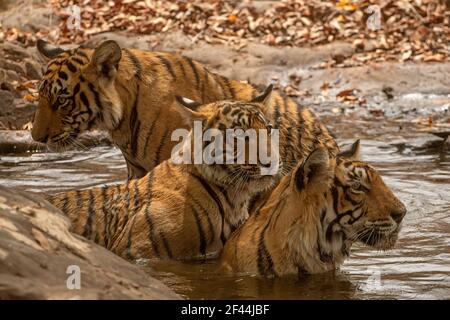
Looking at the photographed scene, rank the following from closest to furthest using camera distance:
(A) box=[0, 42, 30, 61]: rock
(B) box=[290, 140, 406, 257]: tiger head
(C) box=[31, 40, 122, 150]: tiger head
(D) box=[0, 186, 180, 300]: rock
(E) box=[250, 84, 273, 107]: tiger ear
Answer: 1. (D) box=[0, 186, 180, 300]: rock
2. (B) box=[290, 140, 406, 257]: tiger head
3. (E) box=[250, 84, 273, 107]: tiger ear
4. (C) box=[31, 40, 122, 150]: tiger head
5. (A) box=[0, 42, 30, 61]: rock

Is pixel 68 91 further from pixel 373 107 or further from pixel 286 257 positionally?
pixel 373 107

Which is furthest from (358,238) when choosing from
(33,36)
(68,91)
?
(33,36)

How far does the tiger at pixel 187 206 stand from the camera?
6543mm

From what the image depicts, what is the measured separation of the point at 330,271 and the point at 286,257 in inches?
11.7

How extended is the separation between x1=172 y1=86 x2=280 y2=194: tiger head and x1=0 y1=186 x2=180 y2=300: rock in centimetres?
170

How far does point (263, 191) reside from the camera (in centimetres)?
675

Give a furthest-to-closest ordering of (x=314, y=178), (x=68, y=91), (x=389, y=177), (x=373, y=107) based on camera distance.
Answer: (x=373, y=107), (x=389, y=177), (x=68, y=91), (x=314, y=178)

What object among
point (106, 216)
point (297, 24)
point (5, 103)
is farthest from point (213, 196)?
point (297, 24)

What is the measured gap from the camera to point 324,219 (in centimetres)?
602

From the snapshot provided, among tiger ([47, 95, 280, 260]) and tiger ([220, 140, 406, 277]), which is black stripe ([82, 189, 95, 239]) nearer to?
tiger ([47, 95, 280, 260])

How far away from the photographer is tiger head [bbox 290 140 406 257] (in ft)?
19.5

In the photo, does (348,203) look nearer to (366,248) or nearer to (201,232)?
(201,232)

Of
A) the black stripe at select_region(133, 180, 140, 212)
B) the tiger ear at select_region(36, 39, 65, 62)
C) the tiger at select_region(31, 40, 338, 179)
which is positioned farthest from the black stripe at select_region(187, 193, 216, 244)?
the tiger ear at select_region(36, 39, 65, 62)

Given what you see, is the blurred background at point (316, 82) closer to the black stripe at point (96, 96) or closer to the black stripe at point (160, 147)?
the black stripe at point (160, 147)
